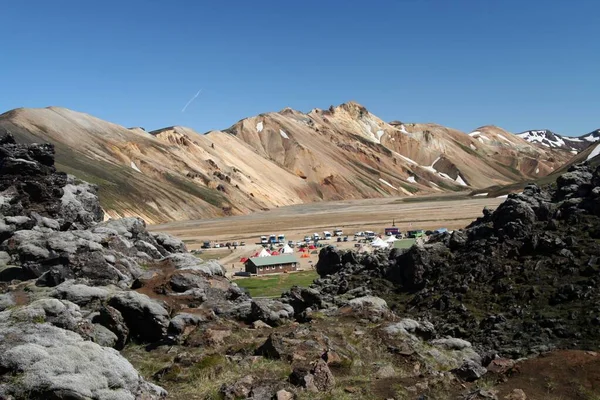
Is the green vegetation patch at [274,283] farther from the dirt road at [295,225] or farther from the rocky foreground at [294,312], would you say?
the dirt road at [295,225]

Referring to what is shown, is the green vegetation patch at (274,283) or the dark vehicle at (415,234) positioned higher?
the dark vehicle at (415,234)

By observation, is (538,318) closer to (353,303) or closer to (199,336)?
(353,303)

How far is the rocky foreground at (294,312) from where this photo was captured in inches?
699

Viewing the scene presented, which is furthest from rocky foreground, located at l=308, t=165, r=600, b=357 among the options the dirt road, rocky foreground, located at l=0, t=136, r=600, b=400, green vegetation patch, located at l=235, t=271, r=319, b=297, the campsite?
the dirt road

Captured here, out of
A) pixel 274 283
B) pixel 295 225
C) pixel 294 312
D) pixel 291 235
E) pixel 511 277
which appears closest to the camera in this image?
pixel 294 312

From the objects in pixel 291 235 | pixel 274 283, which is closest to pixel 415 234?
pixel 291 235

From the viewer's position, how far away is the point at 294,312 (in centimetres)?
3391

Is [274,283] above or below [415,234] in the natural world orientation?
below

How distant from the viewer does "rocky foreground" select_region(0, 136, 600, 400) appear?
17.8 m

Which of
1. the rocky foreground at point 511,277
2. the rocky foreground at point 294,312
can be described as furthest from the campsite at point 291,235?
the rocky foreground at point 294,312

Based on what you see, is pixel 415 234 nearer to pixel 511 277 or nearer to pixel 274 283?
pixel 274 283

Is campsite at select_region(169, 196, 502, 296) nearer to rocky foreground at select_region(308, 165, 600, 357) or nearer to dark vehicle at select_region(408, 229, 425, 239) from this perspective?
dark vehicle at select_region(408, 229, 425, 239)

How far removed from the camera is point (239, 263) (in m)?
84.8

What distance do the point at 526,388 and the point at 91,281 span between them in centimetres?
2371
